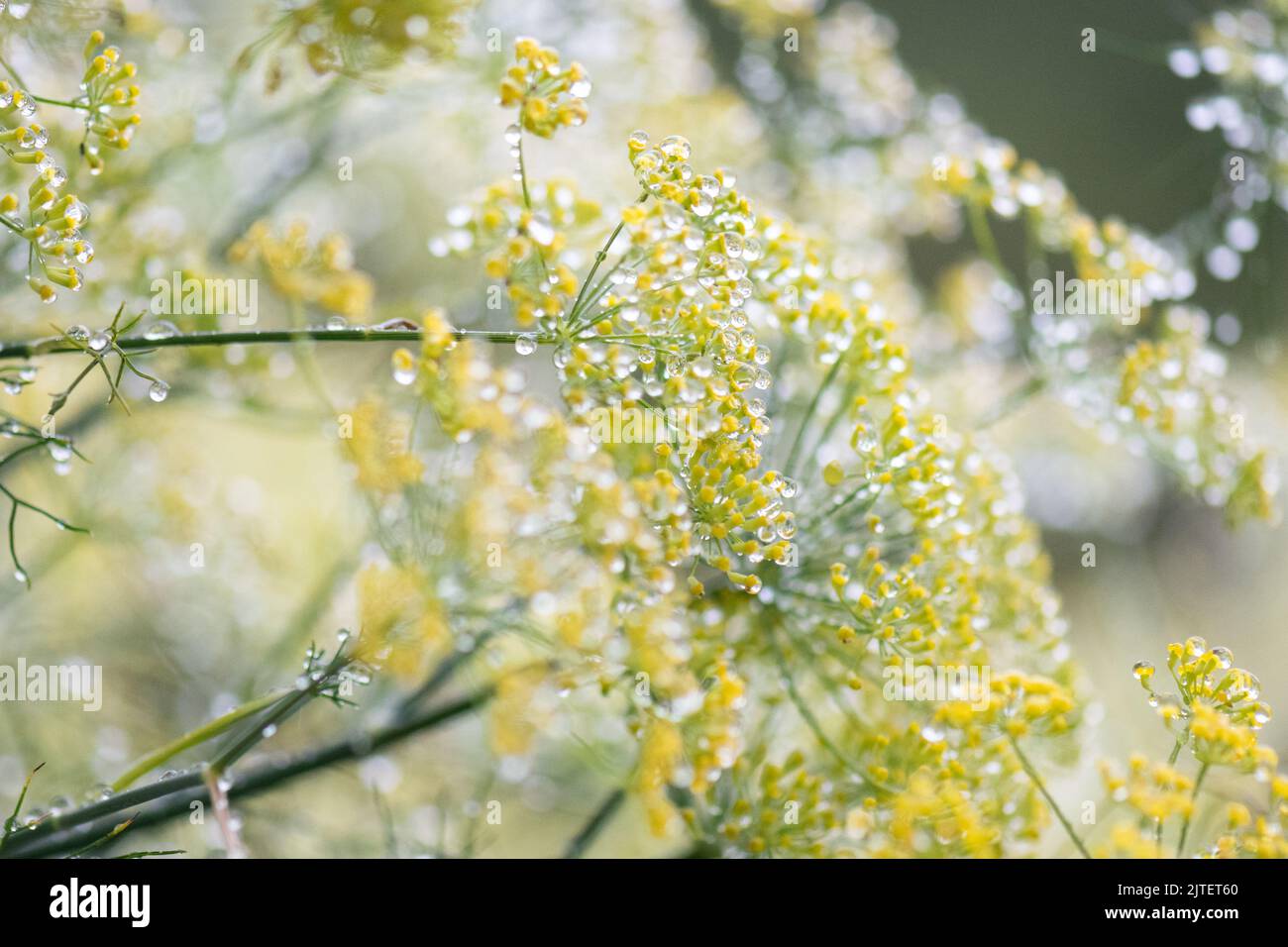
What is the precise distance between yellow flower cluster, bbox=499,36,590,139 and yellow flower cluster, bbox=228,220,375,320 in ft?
0.87

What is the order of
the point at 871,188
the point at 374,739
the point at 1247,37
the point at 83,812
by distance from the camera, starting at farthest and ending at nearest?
1. the point at 871,188
2. the point at 1247,37
3. the point at 374,739
4. the point at 83,812

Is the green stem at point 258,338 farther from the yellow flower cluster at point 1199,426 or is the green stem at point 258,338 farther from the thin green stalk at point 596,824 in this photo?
the yellow flower cluster at point 1199,426

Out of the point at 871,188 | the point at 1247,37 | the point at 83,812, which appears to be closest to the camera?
the point at 83,812

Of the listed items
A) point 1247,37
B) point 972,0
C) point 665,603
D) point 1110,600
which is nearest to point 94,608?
point 665,603

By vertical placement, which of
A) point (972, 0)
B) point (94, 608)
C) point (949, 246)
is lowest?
point (94, 608)

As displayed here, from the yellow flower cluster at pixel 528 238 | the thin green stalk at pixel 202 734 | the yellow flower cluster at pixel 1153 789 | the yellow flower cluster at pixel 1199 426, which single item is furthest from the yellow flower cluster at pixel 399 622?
the yellow flower cluster at pixel 1199 426

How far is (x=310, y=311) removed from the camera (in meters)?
1.16

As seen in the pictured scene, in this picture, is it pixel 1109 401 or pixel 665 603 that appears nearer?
pixel 665 603

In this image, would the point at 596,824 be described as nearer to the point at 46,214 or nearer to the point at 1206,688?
the point at 1206,688

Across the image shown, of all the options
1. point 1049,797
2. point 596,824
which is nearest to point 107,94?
point 596,824

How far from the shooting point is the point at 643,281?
0.56 m
